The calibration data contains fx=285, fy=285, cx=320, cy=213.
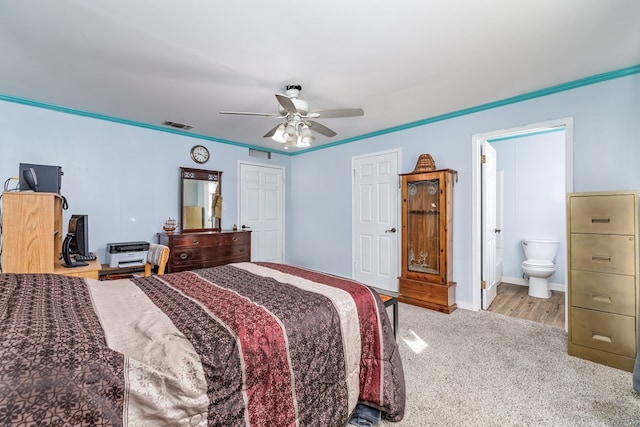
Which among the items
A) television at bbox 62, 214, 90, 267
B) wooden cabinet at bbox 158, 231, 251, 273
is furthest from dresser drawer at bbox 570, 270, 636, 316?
television at bbox 62, 214, 90, 267

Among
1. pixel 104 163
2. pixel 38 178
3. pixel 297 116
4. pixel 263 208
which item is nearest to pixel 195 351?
pixel 297 116

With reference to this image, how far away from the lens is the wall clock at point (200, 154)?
4426 millimetres

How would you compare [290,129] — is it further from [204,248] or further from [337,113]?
[204,248]

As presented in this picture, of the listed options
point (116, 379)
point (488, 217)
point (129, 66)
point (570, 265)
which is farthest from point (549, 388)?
point (129, 66)

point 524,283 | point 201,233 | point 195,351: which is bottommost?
point 524,283

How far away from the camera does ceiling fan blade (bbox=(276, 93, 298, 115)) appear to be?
2.16 m

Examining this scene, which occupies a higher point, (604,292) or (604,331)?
(604,292)

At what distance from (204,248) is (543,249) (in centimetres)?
488

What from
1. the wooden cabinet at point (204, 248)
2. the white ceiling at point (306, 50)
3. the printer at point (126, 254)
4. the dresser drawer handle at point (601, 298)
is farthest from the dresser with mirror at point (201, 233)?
the dresser drawer handle at point (601, 298)

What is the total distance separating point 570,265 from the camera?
239 cm

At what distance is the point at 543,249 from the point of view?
4.14m

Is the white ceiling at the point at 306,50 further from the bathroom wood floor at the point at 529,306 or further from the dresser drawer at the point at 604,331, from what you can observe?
the bathroom wood floor at the point at 529,306

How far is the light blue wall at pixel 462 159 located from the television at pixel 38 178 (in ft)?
11.8

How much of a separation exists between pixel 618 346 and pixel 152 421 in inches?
123
